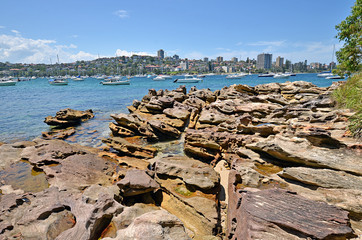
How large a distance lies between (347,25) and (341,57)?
2.70 metres

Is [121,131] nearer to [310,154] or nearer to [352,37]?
[310,154]

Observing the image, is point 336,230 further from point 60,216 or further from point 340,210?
point 60,216

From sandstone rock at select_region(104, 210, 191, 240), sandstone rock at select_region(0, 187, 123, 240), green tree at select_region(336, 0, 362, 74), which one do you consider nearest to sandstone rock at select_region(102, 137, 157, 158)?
sandstone rock at select_region(0, 187, 123, 240)

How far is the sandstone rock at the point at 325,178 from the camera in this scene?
562 cm

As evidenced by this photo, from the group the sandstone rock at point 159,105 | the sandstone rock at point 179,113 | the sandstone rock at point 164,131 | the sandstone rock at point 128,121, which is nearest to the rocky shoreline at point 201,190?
the sandstone rock at point 164,131

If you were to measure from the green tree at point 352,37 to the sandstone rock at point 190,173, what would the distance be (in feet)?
57.7

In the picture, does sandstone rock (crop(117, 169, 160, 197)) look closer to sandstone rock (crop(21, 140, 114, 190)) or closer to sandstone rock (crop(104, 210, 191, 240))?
sandstone rock (crop(104, 210, 191, 240))

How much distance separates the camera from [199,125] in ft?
50.8

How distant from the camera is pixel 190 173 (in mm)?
7348

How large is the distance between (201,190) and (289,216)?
3017mm

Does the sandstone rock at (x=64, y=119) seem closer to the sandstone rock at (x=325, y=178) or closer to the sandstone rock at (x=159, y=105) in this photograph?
the sandstone rock at (x=159, y=105)

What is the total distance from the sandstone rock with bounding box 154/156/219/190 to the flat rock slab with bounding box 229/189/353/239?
1.90 m

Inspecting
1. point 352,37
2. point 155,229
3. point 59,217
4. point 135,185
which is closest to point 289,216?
point 155,229

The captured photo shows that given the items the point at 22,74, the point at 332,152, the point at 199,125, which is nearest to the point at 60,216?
the point at 332,152
